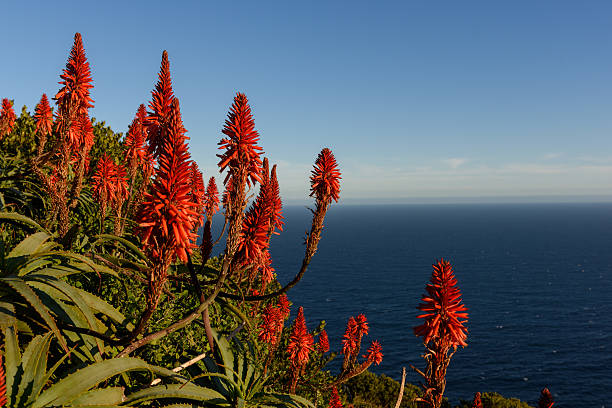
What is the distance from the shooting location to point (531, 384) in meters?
52.5

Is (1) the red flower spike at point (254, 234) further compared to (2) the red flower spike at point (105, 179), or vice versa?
(2) the red flower spike at point (105, 179)

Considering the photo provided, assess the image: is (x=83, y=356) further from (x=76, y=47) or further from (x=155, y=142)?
(x=76, y=47)

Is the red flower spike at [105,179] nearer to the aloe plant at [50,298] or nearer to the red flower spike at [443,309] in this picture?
the aloe plant at [50,298]

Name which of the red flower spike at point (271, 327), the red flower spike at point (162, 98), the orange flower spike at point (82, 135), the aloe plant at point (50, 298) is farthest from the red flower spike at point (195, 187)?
the red flower spike at point (271, 327)

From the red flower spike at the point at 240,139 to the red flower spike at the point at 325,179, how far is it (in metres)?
1.44

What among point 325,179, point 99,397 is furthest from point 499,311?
point 99,397

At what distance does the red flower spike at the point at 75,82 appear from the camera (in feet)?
19.5

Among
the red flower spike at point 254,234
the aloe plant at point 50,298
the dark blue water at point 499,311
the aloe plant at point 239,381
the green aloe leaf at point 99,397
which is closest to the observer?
the green aloe leaf at point 99,397

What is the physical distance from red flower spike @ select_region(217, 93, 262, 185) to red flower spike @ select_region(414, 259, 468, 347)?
2258 mm

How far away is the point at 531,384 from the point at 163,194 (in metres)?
66.3

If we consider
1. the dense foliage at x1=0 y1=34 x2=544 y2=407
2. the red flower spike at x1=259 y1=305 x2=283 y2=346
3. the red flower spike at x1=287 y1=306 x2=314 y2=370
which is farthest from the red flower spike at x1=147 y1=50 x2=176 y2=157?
the red flower spike at x1=287 y1=306 x2=314 y2=370

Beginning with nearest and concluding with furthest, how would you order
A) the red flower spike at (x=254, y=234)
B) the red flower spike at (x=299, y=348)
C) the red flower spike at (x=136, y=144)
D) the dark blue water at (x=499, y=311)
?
the red flower spike at (x=254, y=234), the red flower spike at (x=136, y=144), the red flower spike at (x=299, y=348), the dark blue water at (x=499, y=311)

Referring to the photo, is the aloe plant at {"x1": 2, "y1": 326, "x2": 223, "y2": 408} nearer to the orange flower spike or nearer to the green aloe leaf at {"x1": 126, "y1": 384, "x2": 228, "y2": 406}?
the green aloe leaf at {"x1": 126, "y1": 384, "x2": 228, "y2": 406}

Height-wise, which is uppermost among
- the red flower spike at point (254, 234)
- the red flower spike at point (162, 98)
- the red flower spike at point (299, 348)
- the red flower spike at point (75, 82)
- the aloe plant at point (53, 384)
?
the red flower spike at point (75, 82)
